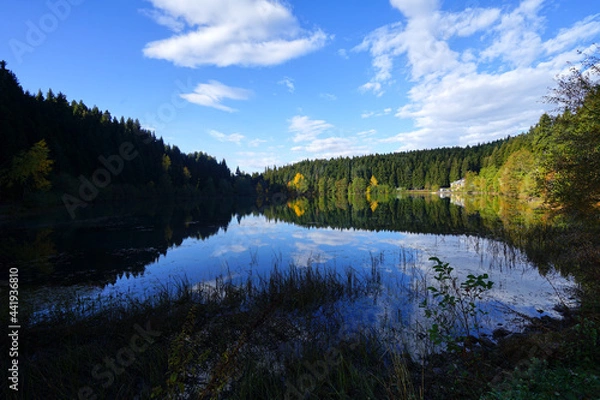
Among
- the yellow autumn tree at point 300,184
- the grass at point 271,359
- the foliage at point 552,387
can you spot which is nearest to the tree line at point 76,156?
the grass at point 271,359

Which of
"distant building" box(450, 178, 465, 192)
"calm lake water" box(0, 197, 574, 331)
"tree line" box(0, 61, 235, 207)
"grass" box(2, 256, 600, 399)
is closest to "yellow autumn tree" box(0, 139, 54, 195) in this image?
"tree line" box(0, 61, 235, 207)

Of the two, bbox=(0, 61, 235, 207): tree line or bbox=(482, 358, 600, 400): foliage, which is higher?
bbox=(0, 61, 235, 207): tree line

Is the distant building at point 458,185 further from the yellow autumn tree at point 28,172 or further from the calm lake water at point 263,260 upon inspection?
the yellow autumn tree at point 28,172

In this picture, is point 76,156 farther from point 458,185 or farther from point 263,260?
point 458,185

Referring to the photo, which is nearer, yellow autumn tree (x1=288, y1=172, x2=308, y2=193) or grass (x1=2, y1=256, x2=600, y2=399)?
grass (x1=2, y1=256, x2=600, y2=399)

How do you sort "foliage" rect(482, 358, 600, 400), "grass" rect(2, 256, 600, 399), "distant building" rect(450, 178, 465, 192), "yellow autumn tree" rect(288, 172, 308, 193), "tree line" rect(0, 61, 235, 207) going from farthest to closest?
1. "yellow autumn tree" rect(288, 172, 308, 193)
2. "distant building" rect(450, 178, 465, 192)
3. "tree line" rect(0, 61, 235, 207)
4. "grass" rect(2, 256, 600, 399)
5. "foliage" rect(482, 358, 600, 400)

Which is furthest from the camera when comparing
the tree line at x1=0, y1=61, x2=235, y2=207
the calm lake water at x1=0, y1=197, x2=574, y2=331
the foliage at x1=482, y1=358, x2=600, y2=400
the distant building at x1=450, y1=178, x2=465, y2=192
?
the distant building at x1=450, y1=178, x2=465, y2=192

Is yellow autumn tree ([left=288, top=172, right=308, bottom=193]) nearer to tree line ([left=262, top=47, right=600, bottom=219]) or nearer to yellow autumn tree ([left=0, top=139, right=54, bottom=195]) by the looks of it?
tree line ([left=262, top=47, right=600, bottom=219])

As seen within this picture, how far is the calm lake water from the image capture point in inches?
364

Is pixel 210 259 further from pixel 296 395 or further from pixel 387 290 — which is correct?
pixel 296 395

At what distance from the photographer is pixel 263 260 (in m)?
15.4

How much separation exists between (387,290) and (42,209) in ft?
164

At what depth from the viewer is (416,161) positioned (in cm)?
16350

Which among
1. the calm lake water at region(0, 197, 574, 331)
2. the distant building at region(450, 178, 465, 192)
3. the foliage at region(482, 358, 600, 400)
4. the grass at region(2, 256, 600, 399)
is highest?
the distant building at region(450, 178, 465, 192)
